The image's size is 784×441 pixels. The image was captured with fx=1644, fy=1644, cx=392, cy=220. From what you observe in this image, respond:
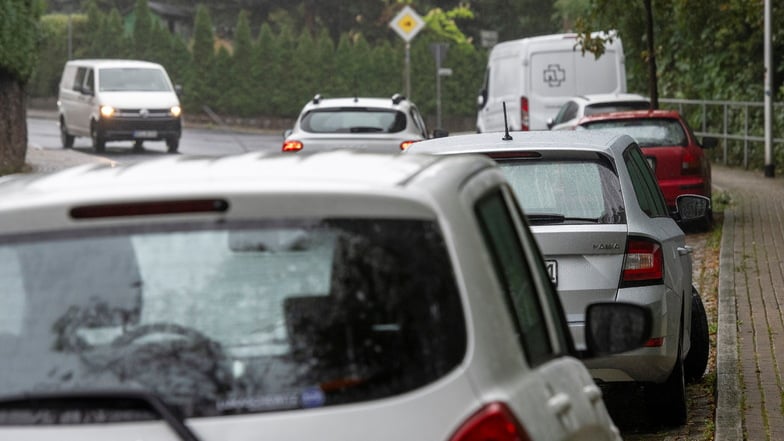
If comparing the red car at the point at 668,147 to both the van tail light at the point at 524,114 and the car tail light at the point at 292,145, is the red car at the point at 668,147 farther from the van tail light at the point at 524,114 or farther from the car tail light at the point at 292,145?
the van tail light at the point at 524,114

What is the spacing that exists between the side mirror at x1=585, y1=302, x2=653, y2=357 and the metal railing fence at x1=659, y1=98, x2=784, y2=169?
24594 millimetres

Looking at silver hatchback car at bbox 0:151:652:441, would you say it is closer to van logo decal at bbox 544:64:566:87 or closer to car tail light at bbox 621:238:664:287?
car tail light at bbox 621:238:664:287

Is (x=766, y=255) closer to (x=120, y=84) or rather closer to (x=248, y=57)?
(x=120, y=84)

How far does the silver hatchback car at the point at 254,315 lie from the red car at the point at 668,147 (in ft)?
51.3

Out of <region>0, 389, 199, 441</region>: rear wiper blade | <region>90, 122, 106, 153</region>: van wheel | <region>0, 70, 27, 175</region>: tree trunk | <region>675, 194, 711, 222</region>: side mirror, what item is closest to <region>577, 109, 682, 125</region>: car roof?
<region>675, 194, 711, 222</region>: side mirror

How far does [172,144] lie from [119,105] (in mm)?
1713

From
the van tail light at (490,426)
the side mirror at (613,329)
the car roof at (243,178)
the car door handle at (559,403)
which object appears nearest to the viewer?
the van tail light at (490,426)

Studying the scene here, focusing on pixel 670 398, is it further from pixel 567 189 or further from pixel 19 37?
pixel 19 37

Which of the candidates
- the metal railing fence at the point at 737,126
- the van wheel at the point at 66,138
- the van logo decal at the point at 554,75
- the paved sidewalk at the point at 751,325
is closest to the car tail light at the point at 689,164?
the paved sidewalk at the point at 751,325

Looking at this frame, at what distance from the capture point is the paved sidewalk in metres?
8.28

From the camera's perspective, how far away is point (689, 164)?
19094mm

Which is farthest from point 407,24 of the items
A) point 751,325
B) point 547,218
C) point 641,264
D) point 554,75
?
point 641,264

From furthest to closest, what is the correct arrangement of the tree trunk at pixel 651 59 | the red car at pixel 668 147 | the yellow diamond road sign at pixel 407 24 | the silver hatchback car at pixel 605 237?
1. the yellow diamond road sign at pixel 407 24
2. the tree trunk at pixel 651 59
3. the red car at pixel 668 147
4. the silver hatchback car at pixel 605 237

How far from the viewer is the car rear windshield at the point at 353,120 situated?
68.4 feet
